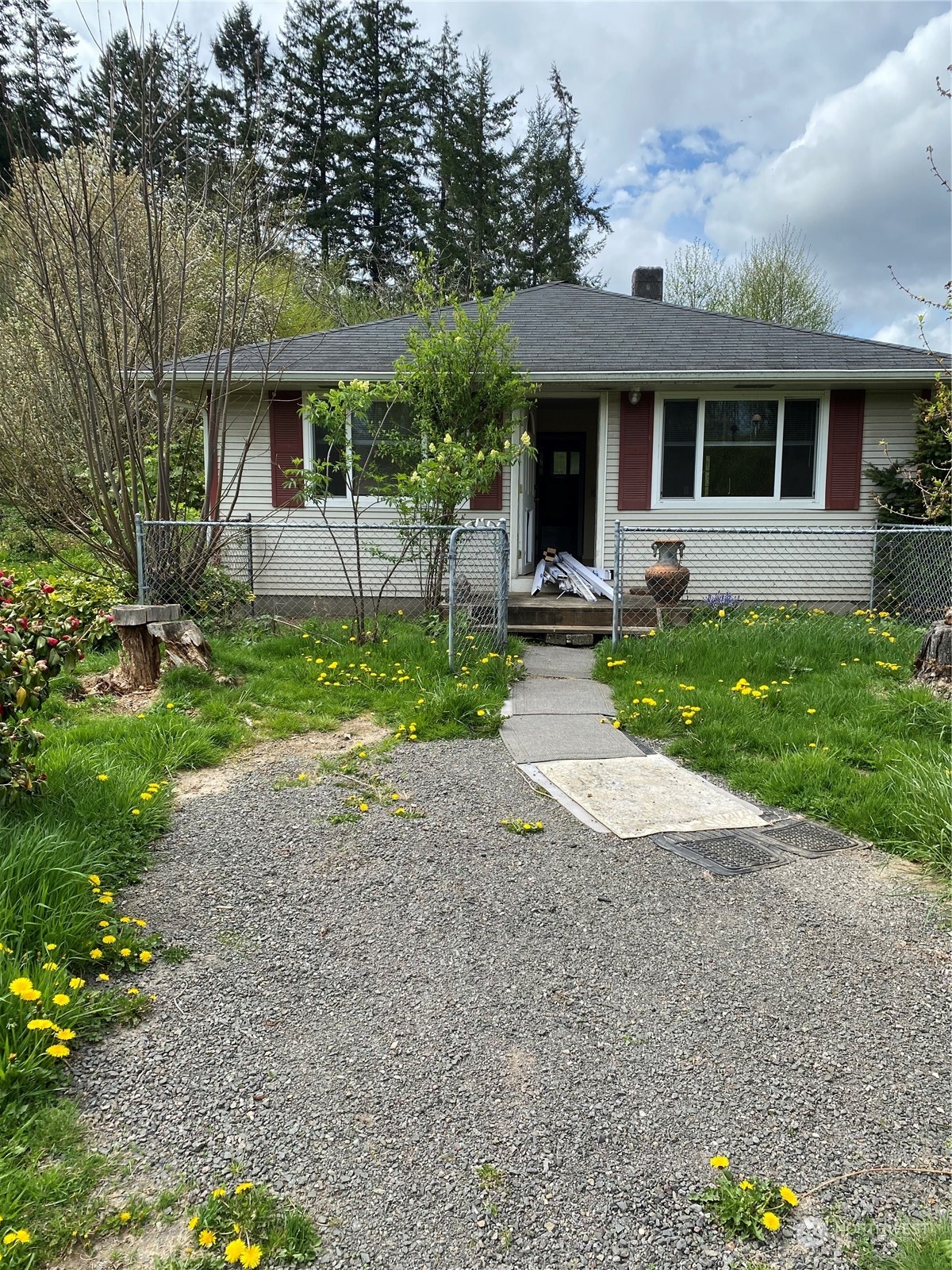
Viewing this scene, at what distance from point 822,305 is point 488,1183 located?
78.0ft

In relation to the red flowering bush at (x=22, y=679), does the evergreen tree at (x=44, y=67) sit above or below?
above

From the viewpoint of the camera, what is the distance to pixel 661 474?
9.67 metres

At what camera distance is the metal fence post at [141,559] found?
6.72m

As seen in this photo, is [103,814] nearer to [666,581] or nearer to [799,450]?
[666,581]

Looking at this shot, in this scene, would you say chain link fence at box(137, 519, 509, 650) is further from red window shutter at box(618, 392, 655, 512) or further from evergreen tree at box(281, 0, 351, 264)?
evergreen tree at box(281, 0, 351, 264)

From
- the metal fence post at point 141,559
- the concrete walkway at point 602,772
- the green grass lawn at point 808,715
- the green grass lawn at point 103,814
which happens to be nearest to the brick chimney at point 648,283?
the green grass lawn at point 808,715

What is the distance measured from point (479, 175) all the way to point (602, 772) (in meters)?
25.1

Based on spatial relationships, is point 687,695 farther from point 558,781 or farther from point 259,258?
point 259,258

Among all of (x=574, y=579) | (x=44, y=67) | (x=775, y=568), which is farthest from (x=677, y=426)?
(x=44, y=67)

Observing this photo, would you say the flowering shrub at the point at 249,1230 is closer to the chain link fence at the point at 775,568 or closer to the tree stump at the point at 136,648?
the tree stump at the point at 136,648

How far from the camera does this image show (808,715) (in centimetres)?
517

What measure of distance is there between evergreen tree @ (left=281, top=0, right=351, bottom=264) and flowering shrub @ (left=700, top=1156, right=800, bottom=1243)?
2551 centimetres

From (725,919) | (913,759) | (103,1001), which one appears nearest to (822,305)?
(913,759)

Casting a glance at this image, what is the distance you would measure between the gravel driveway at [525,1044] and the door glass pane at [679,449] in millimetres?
6820
